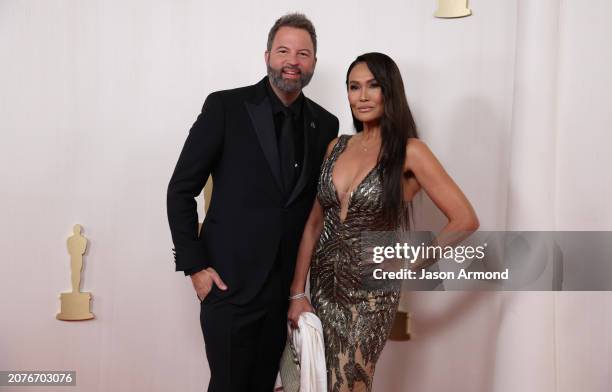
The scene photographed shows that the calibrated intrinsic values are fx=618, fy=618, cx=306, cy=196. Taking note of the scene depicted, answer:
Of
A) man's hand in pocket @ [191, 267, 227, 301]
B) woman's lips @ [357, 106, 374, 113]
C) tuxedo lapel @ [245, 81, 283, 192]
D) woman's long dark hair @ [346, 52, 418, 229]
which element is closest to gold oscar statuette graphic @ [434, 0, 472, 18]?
A: woman's long dark hair @ [346, 52, 418, 229]

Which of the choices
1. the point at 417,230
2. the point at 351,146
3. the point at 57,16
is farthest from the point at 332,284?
the point at 57,16

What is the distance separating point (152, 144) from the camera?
3.26 m

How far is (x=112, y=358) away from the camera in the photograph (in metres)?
3.31

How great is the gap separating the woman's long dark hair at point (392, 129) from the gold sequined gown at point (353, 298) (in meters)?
0.03

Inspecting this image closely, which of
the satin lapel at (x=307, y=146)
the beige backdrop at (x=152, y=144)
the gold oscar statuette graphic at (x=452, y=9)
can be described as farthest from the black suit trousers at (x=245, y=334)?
the gold oscar statuette graphic at (x=452, y=9)

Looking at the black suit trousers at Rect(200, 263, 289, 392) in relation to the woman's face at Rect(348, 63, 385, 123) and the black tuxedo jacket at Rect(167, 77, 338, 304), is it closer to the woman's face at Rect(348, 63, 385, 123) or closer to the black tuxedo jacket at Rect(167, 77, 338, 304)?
the black tuxedo jacket at Rect(167, 77, 338, 304)

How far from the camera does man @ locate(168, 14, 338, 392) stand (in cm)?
224

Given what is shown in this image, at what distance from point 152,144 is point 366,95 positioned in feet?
4.76

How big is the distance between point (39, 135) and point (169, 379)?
147 cm

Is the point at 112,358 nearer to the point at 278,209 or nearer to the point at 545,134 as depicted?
the point at 278,209

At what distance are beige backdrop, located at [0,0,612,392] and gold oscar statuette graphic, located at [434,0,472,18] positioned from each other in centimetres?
5

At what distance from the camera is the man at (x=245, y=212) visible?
2236 millimetres

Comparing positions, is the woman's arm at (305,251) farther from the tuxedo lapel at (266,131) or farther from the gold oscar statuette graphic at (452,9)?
the gold oscar statuette graphic at (452,9)

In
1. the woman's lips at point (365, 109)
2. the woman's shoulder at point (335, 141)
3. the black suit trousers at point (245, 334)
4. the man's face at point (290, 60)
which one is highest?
the man's face at point (290, 60)
